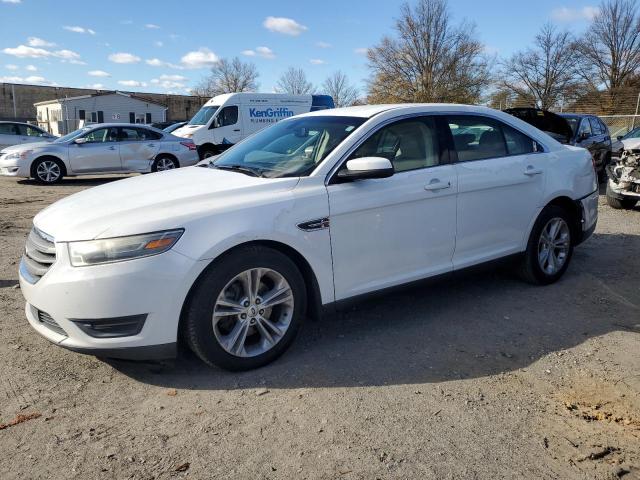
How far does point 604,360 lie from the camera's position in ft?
11.9

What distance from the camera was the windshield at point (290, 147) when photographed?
12.4 ft

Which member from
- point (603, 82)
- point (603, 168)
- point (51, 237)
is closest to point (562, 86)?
point (603, 82)

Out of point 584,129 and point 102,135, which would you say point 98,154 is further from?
point 584,129

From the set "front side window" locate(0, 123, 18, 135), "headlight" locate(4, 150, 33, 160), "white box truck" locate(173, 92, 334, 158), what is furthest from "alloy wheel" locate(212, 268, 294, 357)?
"front side window" locate(0, 123, 18, 135)

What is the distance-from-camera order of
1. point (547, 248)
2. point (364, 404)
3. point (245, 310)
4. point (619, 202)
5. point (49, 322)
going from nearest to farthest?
point (364, 404)
point (49, 322)
point (245, 310)
point (547, 248)
point (619, 202)

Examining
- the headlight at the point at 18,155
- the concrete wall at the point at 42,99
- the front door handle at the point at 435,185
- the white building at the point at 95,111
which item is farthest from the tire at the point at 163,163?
the concrete wall at the point at 42,99

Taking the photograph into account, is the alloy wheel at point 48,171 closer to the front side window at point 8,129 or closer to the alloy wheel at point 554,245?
the front side window at point 8,129

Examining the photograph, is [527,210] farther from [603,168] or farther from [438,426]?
[603,168]

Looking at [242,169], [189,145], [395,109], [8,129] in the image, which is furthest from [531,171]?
[8,129]

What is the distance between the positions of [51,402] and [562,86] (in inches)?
2015

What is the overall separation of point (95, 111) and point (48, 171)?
3880cm

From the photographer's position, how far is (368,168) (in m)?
3.52

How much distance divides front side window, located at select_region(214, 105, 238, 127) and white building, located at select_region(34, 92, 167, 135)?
32720 millimetres

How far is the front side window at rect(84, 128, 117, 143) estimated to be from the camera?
13625mm
